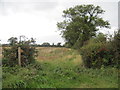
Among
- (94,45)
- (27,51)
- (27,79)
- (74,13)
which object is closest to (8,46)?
(27,51)

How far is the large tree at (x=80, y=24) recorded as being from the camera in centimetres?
3238

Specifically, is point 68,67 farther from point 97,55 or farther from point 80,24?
point 80,24

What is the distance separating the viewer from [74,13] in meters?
34.6

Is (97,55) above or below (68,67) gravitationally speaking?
above

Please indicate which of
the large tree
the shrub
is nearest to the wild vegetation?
the shrub

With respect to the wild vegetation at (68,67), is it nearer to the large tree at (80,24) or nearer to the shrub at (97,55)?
the shrub at (97,55)

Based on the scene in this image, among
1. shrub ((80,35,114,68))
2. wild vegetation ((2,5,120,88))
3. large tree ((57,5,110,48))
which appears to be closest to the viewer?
wild vegetation ((2,5,120,88))

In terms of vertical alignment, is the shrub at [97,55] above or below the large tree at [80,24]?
below

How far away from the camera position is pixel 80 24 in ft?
106

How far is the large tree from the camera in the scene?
3238 cm

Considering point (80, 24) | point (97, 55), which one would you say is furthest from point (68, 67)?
point (80, 24)

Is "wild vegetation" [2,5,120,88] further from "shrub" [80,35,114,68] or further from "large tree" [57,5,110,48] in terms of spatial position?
"large tree" [57,5,110,48]

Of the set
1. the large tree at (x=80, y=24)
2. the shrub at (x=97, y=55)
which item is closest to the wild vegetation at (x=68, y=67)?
the shrub at (x=97, y=55)

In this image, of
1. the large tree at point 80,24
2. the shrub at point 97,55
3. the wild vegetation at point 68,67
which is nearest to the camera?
the wild vegetation at point 68,67
